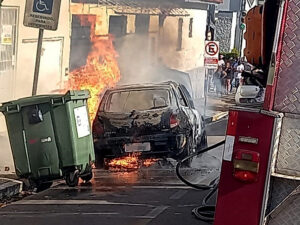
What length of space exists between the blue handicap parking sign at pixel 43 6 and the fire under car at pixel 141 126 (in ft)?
7.27

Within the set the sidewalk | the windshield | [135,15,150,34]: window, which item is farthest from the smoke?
the windshield

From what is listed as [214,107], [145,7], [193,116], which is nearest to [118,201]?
[193,116]

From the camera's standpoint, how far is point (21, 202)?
9570mm

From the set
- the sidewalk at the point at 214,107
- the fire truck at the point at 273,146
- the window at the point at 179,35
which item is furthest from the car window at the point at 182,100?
the window at the point at 179,35

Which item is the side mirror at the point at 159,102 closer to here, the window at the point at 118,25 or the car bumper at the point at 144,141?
the car bumper at the point at 144,141

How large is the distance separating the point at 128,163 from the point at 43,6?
3.16 meters

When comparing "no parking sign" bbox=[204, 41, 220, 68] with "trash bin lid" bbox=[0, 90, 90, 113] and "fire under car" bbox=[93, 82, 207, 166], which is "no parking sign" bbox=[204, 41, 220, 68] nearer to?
"fire under car" bbox=[93, 82, 207, 166]

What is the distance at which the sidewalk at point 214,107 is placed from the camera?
23.4m

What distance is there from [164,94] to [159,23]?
1423 centimetres

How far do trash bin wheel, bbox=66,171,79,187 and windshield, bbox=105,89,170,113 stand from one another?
2.42 m

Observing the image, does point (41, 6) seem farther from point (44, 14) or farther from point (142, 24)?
point (142, 24)

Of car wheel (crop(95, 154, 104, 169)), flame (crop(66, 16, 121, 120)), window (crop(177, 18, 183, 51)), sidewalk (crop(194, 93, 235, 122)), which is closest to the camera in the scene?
car wheel (crop(95, 154, 104, 169))

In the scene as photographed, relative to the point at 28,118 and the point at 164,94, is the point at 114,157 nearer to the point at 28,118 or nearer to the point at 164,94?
the point at 164,94

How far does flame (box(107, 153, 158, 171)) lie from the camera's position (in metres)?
12.7
